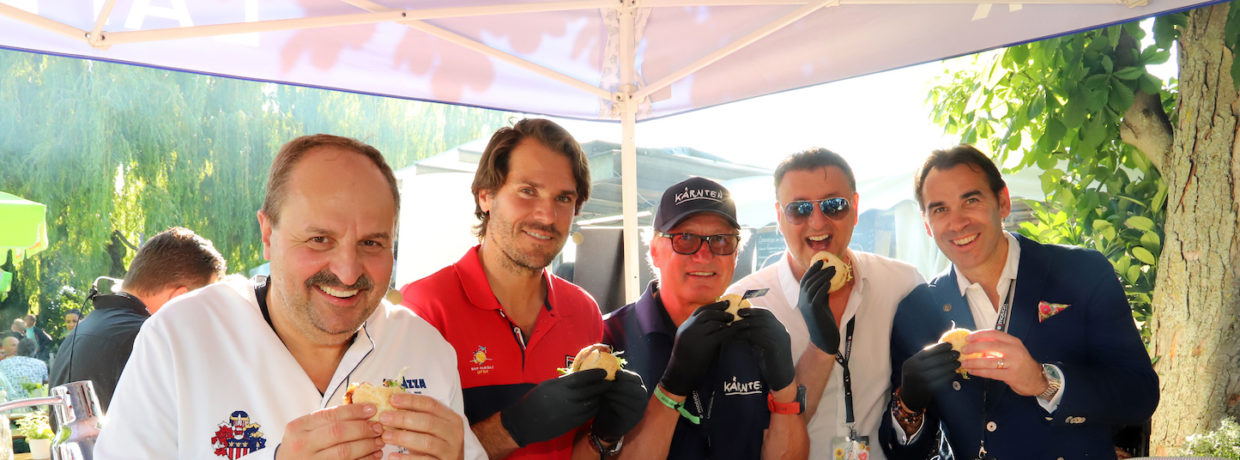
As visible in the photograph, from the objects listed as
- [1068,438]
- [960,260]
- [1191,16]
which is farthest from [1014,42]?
[1191,16]

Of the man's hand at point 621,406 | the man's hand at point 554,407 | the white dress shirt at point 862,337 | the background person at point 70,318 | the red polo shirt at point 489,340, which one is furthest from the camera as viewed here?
the background person at point 70,318

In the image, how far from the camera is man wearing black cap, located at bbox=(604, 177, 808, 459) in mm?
2895

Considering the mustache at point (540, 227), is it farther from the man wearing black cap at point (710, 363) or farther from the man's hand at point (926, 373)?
the man's hand at point (926, 373)

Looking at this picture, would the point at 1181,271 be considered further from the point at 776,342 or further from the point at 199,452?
the point at 199,452

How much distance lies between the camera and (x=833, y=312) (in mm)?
3402

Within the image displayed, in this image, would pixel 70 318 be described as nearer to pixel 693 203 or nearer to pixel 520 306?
pixel 520 306

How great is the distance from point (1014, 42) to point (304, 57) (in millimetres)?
3524

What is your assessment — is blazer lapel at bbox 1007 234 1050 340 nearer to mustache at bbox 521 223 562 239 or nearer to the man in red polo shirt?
the man in red polo shirt

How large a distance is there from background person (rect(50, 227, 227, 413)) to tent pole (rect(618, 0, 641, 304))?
2.43 meters

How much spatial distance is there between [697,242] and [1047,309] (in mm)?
1406

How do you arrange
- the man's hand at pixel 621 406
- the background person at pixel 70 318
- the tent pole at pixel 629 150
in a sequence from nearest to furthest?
the man's hand at pixel 621 406
the tent pole at pixel 629 150
the background person at pixel 70 318

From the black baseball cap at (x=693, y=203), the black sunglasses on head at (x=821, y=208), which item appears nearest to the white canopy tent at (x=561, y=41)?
the black sunglasses on head at (x=821, y=208)

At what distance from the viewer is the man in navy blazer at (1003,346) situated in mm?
2848

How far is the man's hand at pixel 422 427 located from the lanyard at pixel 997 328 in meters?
2.11
